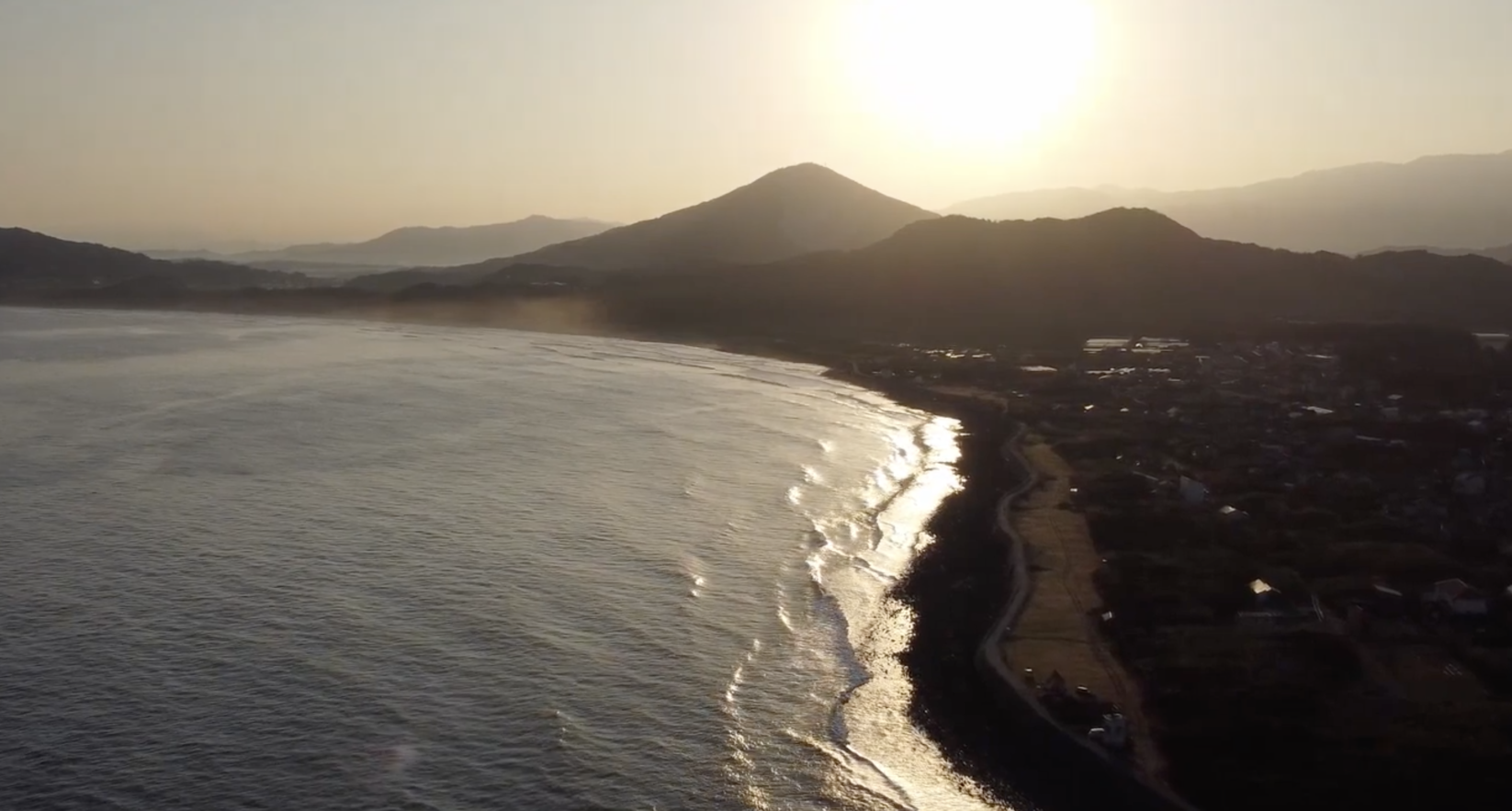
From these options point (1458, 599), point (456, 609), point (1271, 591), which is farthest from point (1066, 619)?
point (456, 609)

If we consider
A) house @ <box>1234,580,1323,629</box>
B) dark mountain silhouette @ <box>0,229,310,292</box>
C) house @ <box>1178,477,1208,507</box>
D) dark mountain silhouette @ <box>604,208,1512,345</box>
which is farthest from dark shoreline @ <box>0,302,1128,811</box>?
dark mountain silhouette @ <box>0,229,310,292</box>

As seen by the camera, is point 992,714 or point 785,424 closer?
point 992,714

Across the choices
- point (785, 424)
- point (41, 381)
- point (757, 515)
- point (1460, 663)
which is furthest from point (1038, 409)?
point (41, 381)

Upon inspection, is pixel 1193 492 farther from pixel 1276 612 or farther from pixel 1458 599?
pixel 1458 599

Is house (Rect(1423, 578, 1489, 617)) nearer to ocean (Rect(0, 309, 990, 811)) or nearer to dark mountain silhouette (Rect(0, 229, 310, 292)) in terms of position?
ocean (Rect(0, 309, 990, 811))

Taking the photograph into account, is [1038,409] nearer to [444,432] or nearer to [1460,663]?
[444,432]

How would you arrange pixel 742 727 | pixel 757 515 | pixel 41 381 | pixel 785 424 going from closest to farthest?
pixel 742 727
pixel 757 515
pixel 785 424
pixel 41 381

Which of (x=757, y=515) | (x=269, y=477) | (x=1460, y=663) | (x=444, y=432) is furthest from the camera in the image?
(x=444, y=432)
